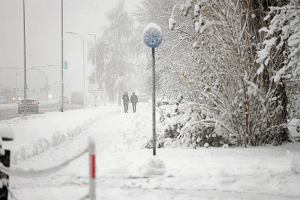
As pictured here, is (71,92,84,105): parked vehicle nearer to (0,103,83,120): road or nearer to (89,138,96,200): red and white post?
(0,103,83,120): road

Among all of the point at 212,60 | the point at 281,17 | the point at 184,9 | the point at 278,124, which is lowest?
the point at 278,124

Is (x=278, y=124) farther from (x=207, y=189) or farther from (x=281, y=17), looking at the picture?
(x=207, y=189)

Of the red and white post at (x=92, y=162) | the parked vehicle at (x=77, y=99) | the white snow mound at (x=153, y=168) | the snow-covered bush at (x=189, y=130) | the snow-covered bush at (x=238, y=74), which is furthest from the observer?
the parked vehicle at (x=77, y=99)

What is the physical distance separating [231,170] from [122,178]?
224 centimetres

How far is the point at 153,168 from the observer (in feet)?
29.2

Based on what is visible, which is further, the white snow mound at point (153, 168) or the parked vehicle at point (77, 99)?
the parked vehicle at point (77, 99)

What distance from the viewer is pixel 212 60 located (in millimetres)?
11508

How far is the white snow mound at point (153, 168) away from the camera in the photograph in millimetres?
8831

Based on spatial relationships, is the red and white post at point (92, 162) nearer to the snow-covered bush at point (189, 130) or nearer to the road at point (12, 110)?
the snow-covered bush at point (189, 130)

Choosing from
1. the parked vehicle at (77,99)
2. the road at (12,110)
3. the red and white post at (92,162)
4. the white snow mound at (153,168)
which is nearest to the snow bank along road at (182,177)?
the white snow mound at (153,168)

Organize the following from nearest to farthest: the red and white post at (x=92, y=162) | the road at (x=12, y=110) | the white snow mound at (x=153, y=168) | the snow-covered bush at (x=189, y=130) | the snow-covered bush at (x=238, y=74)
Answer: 1. the red and white post at (x=92, y=162)
2. the white snow mound at (x=153, y=168)
3. the snow-covered bush at (x=238, y=74)
4. the snow-covered bush at (x=189, y=130)
5. the road at (x=12, y=110)

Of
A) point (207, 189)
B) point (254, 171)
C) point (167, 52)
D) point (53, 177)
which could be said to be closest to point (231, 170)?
point (254, 171)

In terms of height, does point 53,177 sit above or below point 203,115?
below

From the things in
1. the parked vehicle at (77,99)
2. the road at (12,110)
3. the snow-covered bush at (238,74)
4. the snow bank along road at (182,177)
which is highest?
the snow-covered bush at (238,74)
